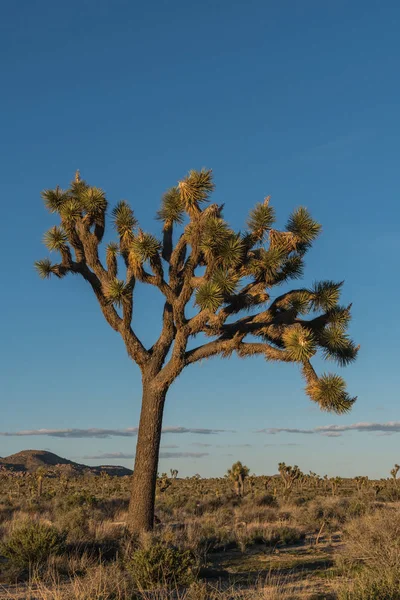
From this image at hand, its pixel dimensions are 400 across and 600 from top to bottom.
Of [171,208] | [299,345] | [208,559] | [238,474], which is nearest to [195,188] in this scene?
[171,208]

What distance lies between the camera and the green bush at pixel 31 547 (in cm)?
1049

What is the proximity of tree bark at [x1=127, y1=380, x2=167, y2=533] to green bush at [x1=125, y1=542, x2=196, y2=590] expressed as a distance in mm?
4363

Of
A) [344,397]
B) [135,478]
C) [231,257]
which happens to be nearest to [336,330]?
[344,397]

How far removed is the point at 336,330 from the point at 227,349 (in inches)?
105

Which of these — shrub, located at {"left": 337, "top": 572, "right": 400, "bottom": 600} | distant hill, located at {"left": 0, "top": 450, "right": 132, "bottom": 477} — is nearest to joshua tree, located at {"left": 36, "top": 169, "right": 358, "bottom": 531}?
shrub, located at {"left": 337, "top": 572, "right": 400, "bottom": 600}

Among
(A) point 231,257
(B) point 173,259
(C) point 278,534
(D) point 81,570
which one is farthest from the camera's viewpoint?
(C) point 278,534

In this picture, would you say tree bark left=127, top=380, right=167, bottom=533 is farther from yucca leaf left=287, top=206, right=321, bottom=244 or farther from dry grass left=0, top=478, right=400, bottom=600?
yucca leaf left=287, top=206, right=321, bottom=244

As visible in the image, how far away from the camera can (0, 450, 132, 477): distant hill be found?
7531cm

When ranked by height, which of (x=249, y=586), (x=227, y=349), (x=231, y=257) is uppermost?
(x=231, y=257)

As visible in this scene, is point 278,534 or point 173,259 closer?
point 173,259

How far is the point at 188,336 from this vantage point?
551 inches

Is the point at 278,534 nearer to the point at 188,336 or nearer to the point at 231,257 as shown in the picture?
the point at 188,336

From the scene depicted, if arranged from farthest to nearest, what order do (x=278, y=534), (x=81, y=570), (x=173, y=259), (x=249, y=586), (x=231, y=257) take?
(x=278, y=534)
(x=173, y=259)
(x=231, y=257)
(x=81, y=570)
(x=249, y=586)

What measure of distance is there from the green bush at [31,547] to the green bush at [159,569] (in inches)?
80.8
